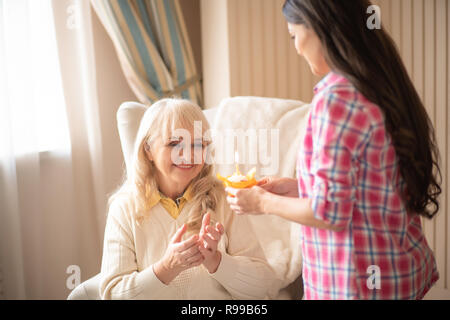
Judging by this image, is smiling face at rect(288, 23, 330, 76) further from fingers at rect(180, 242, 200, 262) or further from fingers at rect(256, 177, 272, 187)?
fingers at rect(180, 242, 200, 262)

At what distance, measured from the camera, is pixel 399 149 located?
2.87ft

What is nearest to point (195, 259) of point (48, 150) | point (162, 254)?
point (162, 254)

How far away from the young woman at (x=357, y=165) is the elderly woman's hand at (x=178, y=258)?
0.91 ft

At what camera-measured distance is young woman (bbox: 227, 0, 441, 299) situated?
0.81 metres

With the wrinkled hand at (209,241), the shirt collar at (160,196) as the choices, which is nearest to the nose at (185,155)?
the shirt collar at (160,196)

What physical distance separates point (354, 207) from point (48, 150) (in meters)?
1.56

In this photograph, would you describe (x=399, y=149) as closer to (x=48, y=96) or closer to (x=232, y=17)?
(x=232, y=17)

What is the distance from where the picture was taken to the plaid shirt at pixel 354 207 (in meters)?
0.80

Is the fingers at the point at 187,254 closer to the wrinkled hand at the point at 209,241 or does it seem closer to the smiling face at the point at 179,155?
the wrinkled hand at the point at 209,241

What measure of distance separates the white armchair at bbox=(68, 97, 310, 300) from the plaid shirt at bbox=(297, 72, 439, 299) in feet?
1.88

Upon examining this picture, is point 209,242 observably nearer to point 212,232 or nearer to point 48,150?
point 212,232

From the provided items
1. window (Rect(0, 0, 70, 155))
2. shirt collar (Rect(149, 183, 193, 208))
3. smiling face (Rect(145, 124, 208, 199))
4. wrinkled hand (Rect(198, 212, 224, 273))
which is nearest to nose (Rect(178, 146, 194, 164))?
smiling face (Rect(145, 124, 208, 199))
